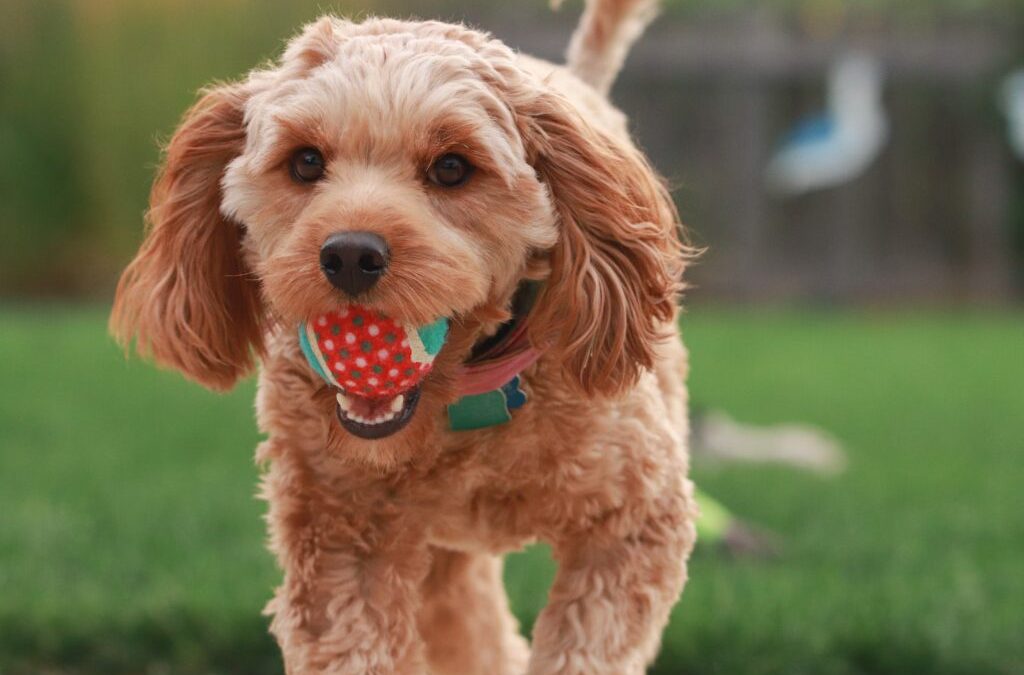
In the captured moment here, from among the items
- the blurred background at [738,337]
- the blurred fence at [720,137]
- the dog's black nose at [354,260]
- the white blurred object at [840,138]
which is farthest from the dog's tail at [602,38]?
the white blurred object at [840,138]

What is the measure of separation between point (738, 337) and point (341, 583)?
410 inches

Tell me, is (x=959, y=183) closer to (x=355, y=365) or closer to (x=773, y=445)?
(x=773, y=445)

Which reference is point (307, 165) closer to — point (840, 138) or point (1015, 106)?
point (840, 138)

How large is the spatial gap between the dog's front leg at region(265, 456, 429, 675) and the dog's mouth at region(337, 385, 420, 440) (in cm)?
29

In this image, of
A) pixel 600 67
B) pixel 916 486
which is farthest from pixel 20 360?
pixel 600 67

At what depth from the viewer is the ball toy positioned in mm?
2879

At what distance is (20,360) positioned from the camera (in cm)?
1063

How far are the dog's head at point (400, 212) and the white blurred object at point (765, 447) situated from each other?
5003 mm

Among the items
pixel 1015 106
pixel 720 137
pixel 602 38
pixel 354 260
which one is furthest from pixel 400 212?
pixel 1015 106

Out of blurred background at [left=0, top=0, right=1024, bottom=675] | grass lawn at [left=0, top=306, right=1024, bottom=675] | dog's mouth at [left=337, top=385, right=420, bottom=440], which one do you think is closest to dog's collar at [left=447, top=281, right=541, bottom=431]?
dog's mouth at [left=337, top=385, right=420, bottom=440]

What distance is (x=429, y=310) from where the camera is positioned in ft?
9.25

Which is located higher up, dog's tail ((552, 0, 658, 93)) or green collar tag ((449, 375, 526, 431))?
dog's tail ((552, 0, 658, 93))

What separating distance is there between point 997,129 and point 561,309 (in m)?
14.3

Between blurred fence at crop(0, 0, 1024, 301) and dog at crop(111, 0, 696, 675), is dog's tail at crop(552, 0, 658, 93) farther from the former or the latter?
blurred fence at crop(0, 0, 1024, 301)
